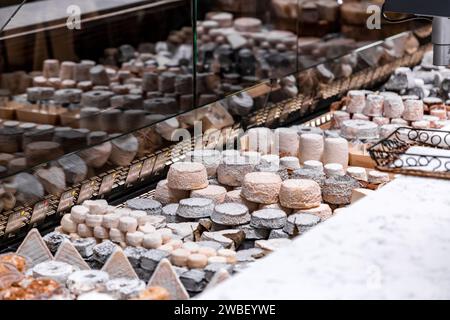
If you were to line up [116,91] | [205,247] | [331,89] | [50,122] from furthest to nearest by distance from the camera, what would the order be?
[331,89], [116,91], [50,122], [205,247]

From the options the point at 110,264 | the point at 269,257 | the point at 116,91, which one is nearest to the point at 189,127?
the point at 116,91

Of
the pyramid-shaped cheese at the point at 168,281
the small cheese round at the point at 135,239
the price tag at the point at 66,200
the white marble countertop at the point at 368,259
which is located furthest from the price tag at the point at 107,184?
the white marble countertop at the point at 368,259

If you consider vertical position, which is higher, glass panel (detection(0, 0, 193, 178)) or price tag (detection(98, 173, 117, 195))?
glass panel (detection(0, 0, 193, 178))

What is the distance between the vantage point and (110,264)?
2596 millimetres

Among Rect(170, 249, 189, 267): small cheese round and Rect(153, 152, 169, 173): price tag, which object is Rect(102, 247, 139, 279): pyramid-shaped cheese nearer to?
Rect(170, 249, 189, 267): small cheese round

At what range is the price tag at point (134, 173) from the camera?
11.1 ft

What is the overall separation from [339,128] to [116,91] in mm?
984

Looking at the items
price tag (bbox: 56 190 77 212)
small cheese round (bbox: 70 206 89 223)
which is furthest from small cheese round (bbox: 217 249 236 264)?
price tag (bbox: 56 190 77 212)

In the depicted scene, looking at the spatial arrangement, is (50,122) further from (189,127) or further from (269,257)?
(269,257)

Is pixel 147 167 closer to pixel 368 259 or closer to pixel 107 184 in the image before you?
pixel 107 184

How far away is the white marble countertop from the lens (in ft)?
6.71

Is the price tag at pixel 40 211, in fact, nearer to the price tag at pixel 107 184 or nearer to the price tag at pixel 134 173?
the price tag at pixel 107 184

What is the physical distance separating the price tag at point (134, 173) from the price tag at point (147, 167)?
0.02 m

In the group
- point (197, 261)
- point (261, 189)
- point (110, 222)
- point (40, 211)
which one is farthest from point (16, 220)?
point (261, 189)
